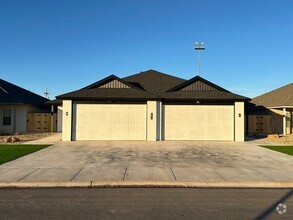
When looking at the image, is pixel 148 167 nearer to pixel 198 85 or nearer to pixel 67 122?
pixel 67 122

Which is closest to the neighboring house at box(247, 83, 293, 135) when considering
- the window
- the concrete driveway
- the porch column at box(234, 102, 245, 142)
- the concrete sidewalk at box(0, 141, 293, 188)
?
the porch column at box(234, 102, 245, 142)

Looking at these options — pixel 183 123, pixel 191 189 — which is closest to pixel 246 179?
pixel 191 189

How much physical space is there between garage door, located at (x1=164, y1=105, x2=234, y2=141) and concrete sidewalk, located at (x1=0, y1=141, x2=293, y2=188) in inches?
228

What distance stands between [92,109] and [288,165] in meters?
12.8

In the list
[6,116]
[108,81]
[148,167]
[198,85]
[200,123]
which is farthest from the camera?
[6,116]

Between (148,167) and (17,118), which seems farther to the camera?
(17,118)

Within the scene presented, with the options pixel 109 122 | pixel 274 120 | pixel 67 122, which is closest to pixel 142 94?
pixel 109 122

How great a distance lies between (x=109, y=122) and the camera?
1778cm

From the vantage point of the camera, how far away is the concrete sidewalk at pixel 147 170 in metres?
7.22

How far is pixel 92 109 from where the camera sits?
58.6ft

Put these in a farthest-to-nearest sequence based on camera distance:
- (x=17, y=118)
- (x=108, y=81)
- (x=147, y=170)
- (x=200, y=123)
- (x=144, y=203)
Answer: (x=17, y=118) < (x=108, y=81) < (x=200, y=123) < (x=147, y=170) < (x=144, y=203)

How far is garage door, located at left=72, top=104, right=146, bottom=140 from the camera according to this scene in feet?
58.0

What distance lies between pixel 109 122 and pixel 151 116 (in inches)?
122

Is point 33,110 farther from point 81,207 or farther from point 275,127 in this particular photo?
point 275,127
